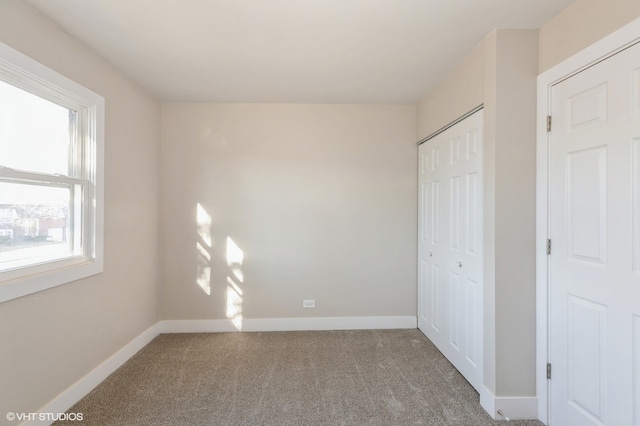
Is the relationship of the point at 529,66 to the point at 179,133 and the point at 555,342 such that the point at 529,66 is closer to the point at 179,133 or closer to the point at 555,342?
the point at 555,342

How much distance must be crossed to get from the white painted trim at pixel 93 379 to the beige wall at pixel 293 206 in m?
0.53

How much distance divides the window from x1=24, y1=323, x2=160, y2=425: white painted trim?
2.45 ft

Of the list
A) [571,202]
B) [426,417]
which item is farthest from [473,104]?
[426,417]

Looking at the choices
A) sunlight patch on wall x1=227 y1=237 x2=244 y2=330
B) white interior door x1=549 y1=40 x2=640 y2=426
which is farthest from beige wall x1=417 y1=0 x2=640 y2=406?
sunlight patch on wall x1=227 y1=237 x2=244 y2=330

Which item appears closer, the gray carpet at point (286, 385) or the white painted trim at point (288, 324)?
the gray carpet at point (286, 385)

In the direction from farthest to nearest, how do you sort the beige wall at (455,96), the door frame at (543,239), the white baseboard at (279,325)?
the white baseboard at (279,325)
the beige wall at (455,96)
the door frame at (543,239)

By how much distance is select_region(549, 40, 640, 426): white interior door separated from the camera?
148cm

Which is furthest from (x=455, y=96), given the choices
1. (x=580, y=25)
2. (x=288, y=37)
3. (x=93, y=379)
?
(x=93, y=379)

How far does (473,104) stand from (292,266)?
236 centimetres

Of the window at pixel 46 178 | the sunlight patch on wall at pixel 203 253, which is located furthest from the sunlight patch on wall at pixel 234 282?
the window at pixel 46 178

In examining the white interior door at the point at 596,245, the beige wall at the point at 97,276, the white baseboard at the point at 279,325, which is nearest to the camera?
the white interior door at the point at 596,245

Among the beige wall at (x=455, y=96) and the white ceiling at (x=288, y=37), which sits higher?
the white ceiling at (x=288, y=37)

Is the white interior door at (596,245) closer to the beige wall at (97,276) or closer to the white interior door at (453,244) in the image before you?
the white interior door at (453,244)

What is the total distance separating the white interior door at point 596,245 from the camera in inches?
58.4
